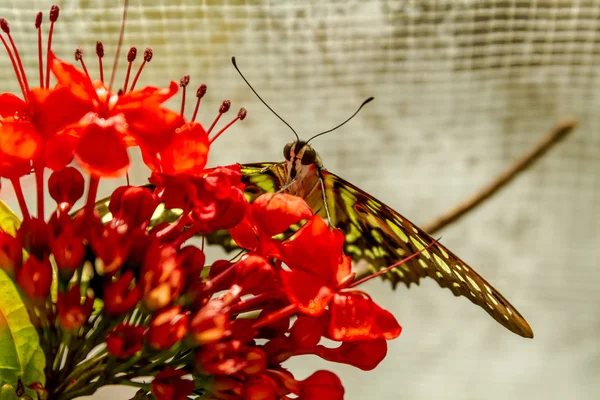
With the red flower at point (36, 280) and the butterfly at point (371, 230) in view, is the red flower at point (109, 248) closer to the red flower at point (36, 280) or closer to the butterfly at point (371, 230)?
the red flower at point (36, 280)

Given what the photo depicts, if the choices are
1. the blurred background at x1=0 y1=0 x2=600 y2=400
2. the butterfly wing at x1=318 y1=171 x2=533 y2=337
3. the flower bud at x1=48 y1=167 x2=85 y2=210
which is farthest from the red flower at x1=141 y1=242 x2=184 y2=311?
the blurred background at x1=0 y1=0 x2=600 y2=400

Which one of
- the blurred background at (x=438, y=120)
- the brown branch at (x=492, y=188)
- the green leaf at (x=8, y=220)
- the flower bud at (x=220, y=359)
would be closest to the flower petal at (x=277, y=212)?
the flower bud at (x=220, y=359)

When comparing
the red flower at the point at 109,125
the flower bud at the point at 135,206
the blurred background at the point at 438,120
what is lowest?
the blurred background at the point at 438,120

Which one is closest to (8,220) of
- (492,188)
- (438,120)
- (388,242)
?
(388,242)

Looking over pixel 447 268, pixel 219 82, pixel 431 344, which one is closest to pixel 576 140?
pixel 431 344

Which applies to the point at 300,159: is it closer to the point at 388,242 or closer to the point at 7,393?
the point at 388,242

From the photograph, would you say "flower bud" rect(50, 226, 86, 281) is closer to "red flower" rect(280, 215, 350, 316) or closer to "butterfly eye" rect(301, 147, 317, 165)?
"red flower" rect(280, 215, 350, 316)

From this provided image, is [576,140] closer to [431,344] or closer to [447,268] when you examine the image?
[431,344]
